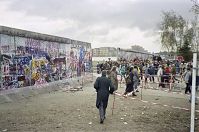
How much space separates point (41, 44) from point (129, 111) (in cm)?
967

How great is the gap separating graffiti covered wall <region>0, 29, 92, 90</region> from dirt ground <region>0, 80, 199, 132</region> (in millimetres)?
1650

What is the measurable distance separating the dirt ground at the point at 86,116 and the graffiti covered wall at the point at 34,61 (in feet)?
5.41

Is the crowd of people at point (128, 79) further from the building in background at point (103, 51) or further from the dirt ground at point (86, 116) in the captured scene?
the building in background at point (103, 51)

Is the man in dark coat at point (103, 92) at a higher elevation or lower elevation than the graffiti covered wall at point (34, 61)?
lower

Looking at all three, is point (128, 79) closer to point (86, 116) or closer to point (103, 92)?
point (86, 116)

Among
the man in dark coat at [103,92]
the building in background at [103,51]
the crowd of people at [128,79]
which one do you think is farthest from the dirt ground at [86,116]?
the building in background at [103,51]

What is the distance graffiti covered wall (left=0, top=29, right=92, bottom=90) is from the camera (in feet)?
61.4

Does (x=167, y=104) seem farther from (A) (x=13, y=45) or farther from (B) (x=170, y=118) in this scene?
(A) (x=13, y=45)

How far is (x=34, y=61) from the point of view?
22078 millimetres

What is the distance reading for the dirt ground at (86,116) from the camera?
38.8 ft

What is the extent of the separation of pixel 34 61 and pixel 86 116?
9098 mm

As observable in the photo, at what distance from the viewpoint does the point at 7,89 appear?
60.7ft

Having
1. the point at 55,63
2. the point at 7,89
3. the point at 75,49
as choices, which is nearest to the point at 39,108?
the point at 7,89

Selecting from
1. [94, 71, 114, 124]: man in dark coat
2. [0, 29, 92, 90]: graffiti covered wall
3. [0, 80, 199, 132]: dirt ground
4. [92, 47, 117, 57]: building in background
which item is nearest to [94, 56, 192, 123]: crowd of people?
[94, 71, 114, 124]: man in dark coat
